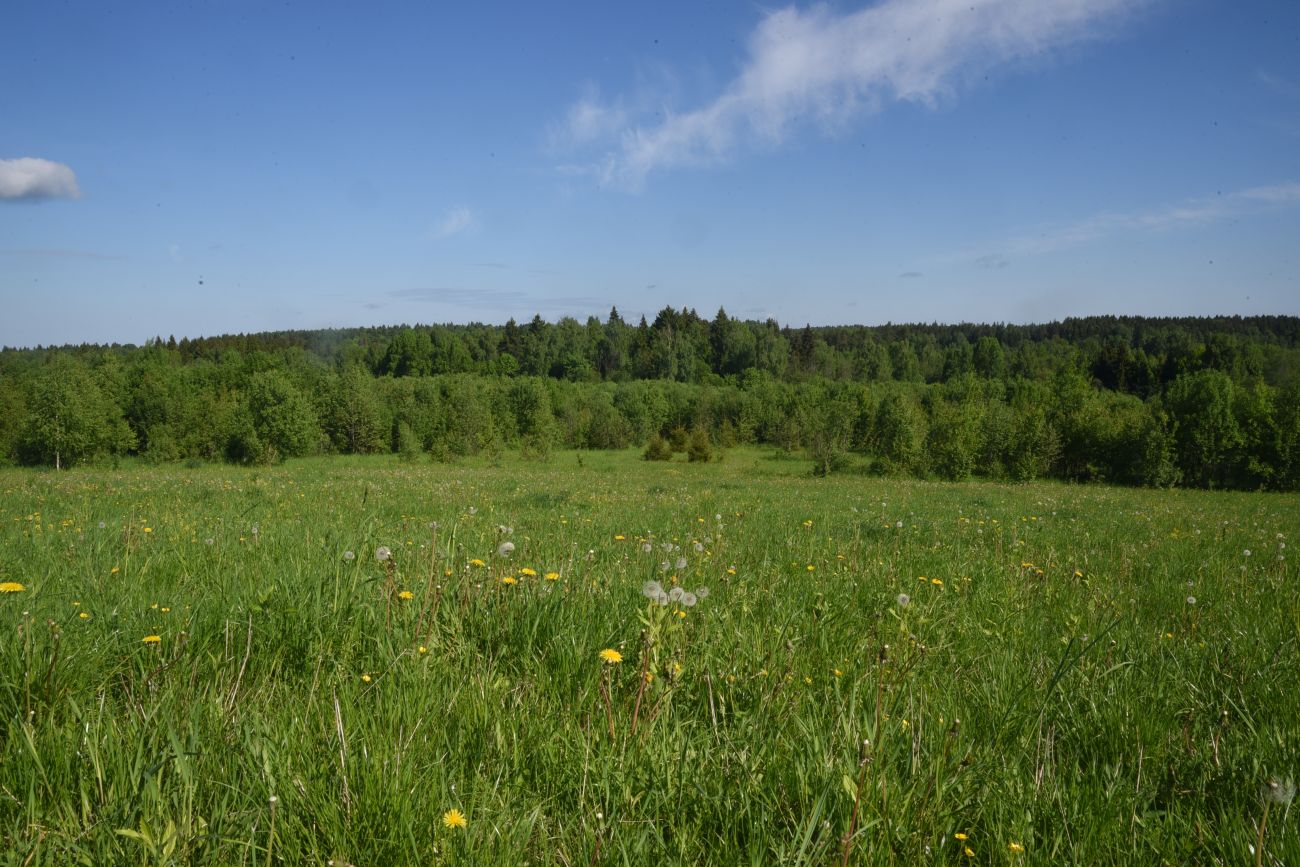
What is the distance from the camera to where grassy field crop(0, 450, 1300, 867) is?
1.79 m

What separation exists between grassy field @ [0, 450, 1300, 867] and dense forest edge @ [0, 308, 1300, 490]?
49782 mm

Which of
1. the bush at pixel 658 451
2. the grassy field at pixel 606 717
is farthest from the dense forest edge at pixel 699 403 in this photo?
the grassy field at pixel 606 717

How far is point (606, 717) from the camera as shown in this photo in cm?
247

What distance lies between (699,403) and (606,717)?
94.2 metres

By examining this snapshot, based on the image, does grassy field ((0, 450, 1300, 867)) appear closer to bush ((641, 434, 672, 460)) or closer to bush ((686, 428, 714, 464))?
bush ((686, 428, 714, 464))

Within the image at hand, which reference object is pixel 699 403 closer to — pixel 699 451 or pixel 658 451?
pixel 658 451

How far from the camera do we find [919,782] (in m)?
2.06

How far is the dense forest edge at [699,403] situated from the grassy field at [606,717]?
4978 centimetres

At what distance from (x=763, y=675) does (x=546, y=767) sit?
3.65 ft

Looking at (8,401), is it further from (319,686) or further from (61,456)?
(319,686)

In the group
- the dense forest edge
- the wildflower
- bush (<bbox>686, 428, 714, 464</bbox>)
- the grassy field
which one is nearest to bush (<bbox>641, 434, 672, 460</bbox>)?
the dense forest edge

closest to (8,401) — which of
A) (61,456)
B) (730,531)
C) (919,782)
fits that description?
(61,456)

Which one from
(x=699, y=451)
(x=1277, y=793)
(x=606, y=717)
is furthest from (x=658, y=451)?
(x=1277, y=793)

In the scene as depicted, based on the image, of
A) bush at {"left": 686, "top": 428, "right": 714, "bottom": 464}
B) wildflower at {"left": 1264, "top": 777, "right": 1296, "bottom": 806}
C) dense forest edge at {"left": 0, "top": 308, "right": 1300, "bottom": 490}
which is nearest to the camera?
wildflower at {"left": 1264, "top": 777, "right": 1296, "bottom": 806}
